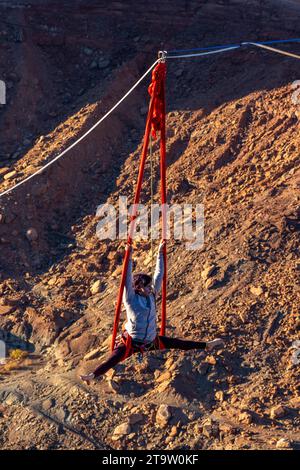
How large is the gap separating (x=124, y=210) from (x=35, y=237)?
1582 millimetres

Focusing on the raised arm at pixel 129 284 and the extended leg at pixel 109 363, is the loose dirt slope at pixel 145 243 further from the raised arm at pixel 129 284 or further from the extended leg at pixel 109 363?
the raised arm at pixel 129 284

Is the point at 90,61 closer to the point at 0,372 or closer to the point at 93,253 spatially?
the point at 93,253

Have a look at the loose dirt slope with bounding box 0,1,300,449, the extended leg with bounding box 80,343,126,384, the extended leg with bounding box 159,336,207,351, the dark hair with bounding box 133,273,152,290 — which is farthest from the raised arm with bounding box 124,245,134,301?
the loose dirt slope with bounding box 0,1,300,449

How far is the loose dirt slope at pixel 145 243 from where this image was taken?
45.4ft

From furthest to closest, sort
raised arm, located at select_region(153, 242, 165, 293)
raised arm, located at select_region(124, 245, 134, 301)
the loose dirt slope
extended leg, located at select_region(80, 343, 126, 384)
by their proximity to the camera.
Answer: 1. the loose dirt slope
2. raised arm, located at select_region(153, 242, 165, 293)
3. extended leg, located at select_region(80, 343, 126, 384)
4. raised arm, located at select_region(124, 245, 134, 301)

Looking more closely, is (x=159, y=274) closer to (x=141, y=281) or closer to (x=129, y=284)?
(x=141, y=281)

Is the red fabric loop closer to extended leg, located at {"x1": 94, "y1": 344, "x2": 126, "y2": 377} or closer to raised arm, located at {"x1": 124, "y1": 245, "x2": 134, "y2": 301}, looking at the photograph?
raised arm, located at {"x1": 124, "y1": 245, "x2": 134, "y2": 301}

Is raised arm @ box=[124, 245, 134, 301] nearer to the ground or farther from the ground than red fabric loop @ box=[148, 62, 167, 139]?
nearer to the ground

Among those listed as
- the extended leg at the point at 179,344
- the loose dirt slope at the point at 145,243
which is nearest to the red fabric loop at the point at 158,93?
the extended leg at the point at 179,344

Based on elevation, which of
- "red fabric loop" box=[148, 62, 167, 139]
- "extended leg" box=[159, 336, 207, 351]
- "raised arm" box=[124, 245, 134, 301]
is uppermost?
"red fabric loop" box=[148, 62, 167, 139]

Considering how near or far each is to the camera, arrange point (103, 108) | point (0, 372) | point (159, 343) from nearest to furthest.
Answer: point (159, 343), point (0, 372), point (103, 108)

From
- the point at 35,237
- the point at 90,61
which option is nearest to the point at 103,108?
the point at 90,61

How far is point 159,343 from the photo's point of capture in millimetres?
13062

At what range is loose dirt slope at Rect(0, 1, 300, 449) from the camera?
45.4 ft
